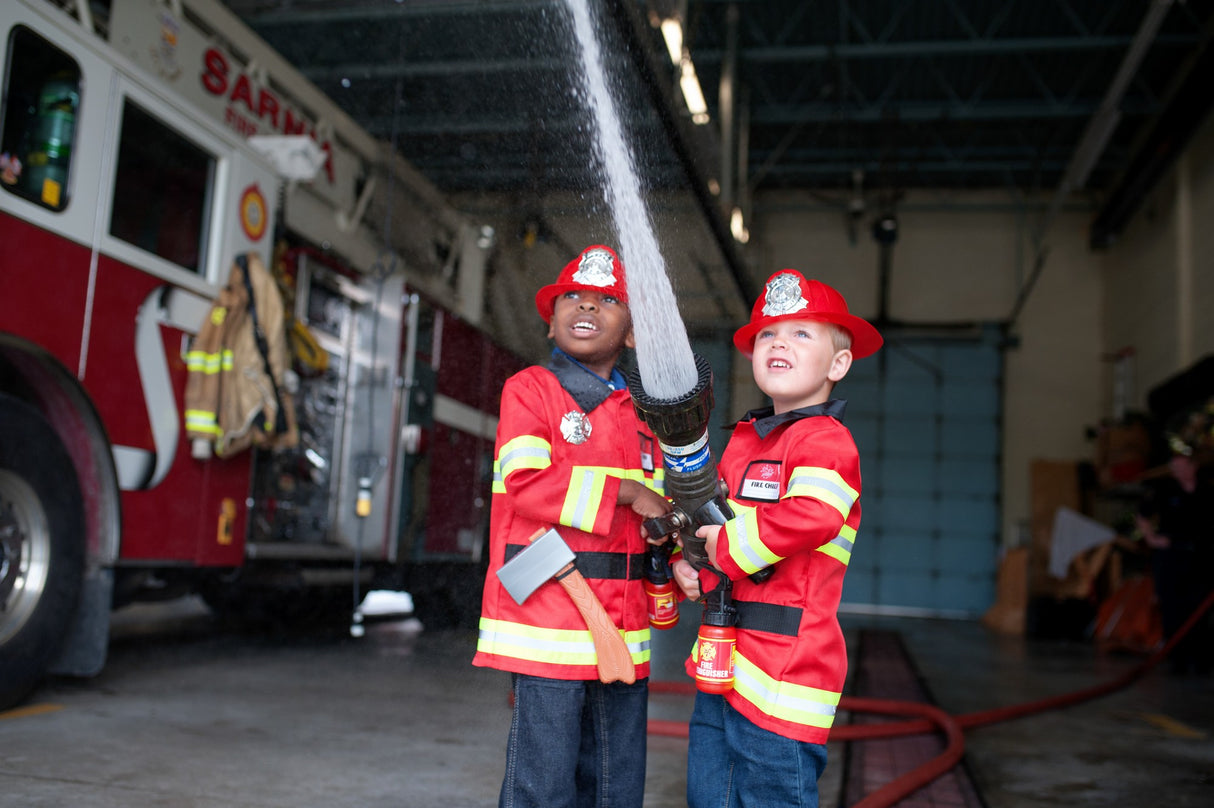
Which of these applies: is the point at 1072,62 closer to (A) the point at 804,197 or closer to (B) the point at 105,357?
(A) the point at 804,197

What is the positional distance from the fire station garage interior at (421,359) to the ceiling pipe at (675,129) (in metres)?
0.05

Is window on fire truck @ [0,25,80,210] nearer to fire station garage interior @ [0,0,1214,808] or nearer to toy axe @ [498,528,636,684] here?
fire station garage interior @ [0,0,1214,808]

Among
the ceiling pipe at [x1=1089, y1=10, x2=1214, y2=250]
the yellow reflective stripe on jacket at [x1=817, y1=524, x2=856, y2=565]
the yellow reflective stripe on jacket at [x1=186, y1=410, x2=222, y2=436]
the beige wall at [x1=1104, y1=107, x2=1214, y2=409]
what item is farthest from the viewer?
the beige wall at [x1=1104, y1=107, x2=1214, y2=409]

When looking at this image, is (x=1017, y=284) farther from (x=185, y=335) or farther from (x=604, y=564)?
(x=604, y=564)

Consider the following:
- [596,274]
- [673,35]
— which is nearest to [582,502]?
[596,274]

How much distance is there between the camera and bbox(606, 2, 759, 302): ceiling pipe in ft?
16.0

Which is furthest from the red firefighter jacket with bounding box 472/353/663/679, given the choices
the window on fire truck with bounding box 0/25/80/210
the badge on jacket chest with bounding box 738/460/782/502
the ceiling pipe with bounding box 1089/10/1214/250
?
the ceiling pipe with bounding box 1089/10/1214/250

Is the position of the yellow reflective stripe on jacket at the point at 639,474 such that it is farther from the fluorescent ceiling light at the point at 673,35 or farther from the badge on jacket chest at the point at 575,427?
the fluorescent ceiling light at the point at 673,35

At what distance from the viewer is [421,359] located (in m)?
6.86

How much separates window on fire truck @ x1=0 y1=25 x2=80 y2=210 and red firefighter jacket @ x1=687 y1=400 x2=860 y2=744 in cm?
308

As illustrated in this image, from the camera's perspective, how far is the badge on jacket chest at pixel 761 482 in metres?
2.00

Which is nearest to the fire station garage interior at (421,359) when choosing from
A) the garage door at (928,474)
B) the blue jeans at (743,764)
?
the blue jeans at (743,764)

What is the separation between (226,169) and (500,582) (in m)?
3.54

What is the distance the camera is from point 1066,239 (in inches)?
666
